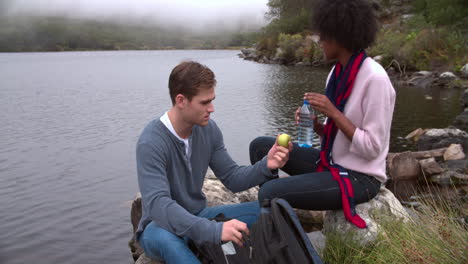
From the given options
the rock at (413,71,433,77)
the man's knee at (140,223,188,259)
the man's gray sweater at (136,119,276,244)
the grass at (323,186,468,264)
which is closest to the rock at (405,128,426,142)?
the grass at (323,186,468,264)

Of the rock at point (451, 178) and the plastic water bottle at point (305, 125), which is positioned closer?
the plastic water bottle at point (305, 125)

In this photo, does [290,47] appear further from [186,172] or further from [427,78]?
[186,172]

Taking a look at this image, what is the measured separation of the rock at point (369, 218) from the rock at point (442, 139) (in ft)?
23.3

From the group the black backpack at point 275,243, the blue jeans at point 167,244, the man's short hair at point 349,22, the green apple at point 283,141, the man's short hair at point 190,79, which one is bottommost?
the blue jeans at point 167,244

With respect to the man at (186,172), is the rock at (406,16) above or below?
above

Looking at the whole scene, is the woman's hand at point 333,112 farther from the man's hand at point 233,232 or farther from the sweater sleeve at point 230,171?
the man's hand at point 233,232

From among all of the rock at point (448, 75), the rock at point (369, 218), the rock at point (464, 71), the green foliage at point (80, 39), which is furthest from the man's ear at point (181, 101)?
the green foliage at point (80, 39)

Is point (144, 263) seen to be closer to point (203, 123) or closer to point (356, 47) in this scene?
point (203, 123)

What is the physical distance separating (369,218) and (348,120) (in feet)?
3.13

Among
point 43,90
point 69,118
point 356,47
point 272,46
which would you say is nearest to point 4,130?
point 69,118

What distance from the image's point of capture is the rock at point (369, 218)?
11.5 ft

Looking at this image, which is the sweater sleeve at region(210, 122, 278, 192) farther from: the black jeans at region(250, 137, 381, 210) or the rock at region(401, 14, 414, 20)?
the rock at region(401, 14, 414, 20)

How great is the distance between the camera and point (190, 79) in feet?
10.4

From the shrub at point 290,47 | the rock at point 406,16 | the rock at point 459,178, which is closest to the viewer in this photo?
the rock at point 459,178
